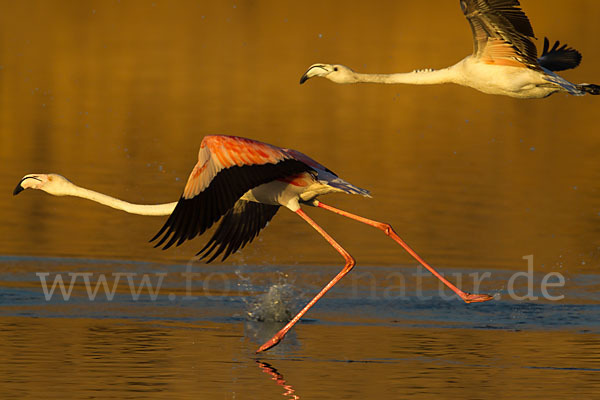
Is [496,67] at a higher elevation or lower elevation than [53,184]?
higher

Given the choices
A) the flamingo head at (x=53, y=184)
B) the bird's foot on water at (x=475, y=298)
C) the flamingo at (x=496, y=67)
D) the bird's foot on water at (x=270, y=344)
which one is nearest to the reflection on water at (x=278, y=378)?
the bird's foot on water at (x=270, y=344)

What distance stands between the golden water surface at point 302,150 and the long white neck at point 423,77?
2062 mm

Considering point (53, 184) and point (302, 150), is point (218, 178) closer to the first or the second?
point (53, 184)

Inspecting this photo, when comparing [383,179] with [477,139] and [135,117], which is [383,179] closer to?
[477,139]

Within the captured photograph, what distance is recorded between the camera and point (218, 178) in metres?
10.7

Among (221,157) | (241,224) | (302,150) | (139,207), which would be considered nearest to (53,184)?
(139,207)

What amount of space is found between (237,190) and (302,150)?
1101cm

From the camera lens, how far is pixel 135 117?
25.4m

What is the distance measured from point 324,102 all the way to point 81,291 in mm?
15406

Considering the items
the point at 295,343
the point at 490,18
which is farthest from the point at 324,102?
the point at 295,343

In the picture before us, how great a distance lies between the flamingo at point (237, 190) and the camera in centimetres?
1044

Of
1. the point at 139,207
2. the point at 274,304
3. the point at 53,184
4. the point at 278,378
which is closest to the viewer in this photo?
the point at 278,378

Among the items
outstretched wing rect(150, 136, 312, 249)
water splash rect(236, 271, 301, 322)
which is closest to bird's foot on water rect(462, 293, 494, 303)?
water splash rect(236, 271, 301, 322)

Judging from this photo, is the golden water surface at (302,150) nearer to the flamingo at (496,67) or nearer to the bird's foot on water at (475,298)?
the bird's foot on water at (475,298)
